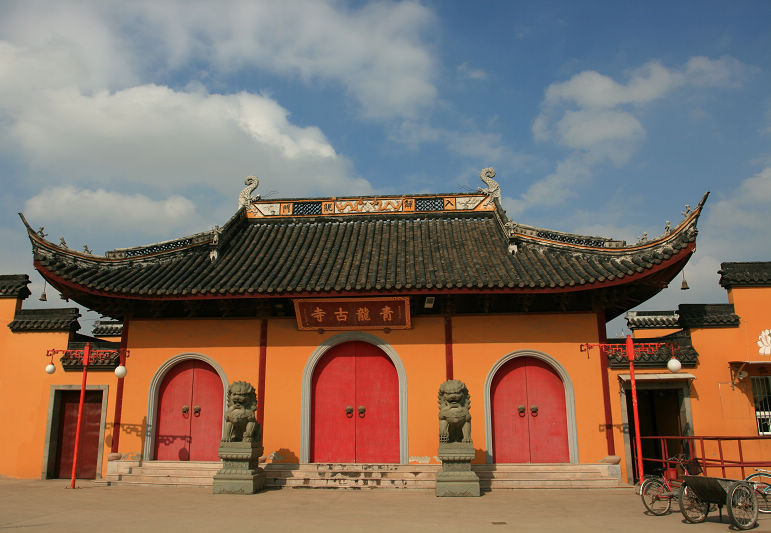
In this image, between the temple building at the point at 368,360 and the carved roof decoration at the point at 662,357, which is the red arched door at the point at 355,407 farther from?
the carved roof decoration at the point at 662,357

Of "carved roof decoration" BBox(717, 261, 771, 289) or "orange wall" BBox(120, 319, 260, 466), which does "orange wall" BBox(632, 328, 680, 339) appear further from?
"orange wall" BBox(120, 319, 260, 466)

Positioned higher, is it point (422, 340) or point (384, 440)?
point (422, 340)

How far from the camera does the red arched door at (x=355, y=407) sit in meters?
11.3

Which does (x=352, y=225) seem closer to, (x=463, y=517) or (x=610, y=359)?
(x=610, y=359)

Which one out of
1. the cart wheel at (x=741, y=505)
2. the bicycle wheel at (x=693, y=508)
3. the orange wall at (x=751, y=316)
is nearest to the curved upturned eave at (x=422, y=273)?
the orange wall at (x=751, y=316)

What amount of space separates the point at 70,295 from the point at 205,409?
3649 mm

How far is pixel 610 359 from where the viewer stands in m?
11.2

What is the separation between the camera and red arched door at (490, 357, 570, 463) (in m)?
11.1

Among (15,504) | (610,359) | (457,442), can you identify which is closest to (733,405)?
(610,359)

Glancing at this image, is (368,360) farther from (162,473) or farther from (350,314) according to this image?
(162,473)

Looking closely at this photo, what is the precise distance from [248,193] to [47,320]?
18.2ft

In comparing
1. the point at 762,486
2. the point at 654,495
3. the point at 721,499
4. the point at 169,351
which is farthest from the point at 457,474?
the point at 169,351

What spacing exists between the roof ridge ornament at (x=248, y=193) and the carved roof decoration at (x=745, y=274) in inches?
431

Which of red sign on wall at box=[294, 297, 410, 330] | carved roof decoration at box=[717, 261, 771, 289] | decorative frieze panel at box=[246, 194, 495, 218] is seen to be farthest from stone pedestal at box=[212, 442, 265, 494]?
carved roof decoration at box=[717, 261, 771, 289]
